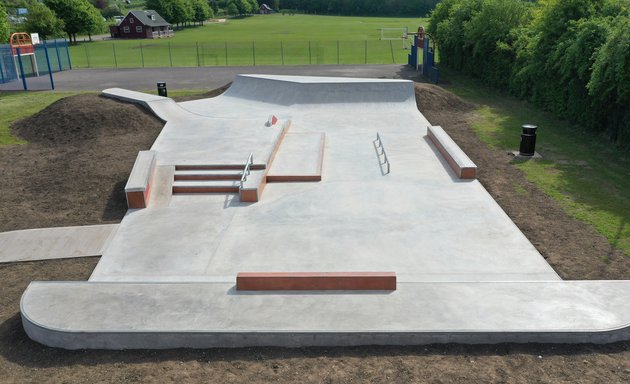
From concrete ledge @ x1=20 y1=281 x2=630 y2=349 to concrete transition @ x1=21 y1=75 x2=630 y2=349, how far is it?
0.08 ft

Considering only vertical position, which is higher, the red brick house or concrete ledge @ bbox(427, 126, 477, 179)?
the red brick house

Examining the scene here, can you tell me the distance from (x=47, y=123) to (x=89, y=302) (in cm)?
1368

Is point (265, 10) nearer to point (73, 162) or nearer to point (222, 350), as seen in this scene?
point (73, 162)

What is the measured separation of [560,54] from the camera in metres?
18.7

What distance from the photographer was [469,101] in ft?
76.8

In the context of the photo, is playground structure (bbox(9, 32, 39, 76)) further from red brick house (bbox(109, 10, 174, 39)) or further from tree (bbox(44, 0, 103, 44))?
red brick house (bbox(109, 10, 174, 39))

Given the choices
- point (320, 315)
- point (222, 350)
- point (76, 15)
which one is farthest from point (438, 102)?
point (76, 15)

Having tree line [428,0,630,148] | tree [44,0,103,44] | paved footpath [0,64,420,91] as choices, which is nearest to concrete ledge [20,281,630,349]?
tree line [428,0,630,148]

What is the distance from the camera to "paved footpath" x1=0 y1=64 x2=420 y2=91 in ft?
98.1

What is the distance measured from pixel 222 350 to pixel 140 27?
78.4 m

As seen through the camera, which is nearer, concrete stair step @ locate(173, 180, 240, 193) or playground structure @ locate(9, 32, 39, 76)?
concrete stair step @ locate(173, 180, 240, 193)

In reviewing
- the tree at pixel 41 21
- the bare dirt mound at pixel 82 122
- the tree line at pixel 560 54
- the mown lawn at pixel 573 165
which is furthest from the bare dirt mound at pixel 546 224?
the tree at pixel 41 21

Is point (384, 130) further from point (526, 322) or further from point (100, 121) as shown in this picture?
point (526, 322)

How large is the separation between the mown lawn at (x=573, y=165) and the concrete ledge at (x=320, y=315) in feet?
10.7
